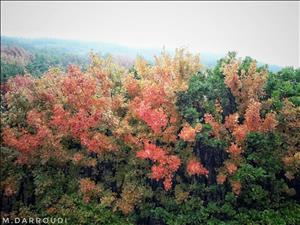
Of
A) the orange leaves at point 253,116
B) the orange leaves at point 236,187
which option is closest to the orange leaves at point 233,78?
the orange leaves at point 253,116

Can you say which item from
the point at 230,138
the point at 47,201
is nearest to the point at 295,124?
the point at 230,138

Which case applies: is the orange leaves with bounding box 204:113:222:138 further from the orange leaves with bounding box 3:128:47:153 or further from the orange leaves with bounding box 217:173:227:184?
the orange leaves with bounding box 3:128:47:153

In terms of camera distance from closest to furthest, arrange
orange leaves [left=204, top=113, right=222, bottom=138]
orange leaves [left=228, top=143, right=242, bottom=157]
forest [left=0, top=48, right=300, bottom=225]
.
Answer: forest [left=0, top=48, right=300, bottom=225]
orange leaves [left=228, top=143, right=242, bottom=157]
orange leaves [left=204, top=113, right=222, bottom=138]

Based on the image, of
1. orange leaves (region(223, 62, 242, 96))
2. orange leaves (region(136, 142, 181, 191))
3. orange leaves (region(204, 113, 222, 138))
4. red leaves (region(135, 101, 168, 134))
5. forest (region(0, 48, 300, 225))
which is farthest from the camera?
orange leaves (region(223, 62, 242, 96))

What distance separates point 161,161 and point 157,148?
3.17ft

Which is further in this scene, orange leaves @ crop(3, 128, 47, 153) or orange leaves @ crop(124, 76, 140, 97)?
orange leaves @ crop(124, 76, 140, 97)

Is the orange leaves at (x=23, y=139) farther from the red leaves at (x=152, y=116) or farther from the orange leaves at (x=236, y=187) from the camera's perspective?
the orange leaves at (x=236, y=187)

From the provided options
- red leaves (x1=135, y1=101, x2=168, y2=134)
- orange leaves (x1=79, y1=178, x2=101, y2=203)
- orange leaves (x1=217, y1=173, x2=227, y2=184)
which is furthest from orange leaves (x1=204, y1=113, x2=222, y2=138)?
orange leaves (x1=79, y1=178, x2=101, y2=203)

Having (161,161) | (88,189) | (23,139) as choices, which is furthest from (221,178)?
(23,139)

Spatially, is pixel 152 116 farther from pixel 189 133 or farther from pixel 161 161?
pixel 161 161

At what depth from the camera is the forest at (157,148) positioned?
2384cm

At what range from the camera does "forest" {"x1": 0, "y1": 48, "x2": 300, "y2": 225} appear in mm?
23844

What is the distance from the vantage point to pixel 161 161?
82.9 ft

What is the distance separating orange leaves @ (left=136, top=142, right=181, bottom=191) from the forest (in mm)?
101
